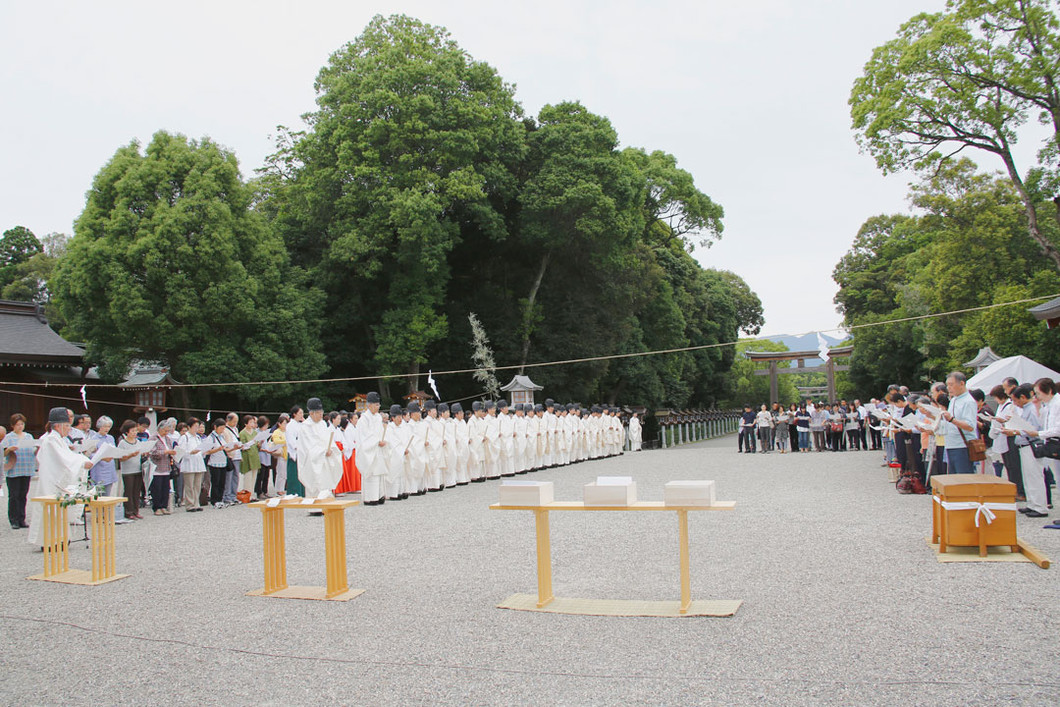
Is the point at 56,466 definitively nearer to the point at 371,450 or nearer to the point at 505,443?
the point at 371,450

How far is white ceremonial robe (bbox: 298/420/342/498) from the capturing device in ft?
36.6

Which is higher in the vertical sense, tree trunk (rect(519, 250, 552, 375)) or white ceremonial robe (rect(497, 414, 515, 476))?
tree trunk (rect(519, 250, 552, 375))

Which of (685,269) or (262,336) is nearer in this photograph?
(262,336)

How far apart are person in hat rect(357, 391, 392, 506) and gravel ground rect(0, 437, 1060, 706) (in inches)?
136

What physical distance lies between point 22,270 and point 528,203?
29.5m

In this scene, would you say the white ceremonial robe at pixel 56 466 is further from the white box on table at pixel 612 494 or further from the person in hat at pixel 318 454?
the white box on table at pixel 612 494

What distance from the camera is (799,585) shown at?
20.2ft

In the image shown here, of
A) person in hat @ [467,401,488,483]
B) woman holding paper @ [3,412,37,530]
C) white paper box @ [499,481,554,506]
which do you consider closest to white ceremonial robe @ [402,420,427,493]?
person in hat @ [467,401,488,483]

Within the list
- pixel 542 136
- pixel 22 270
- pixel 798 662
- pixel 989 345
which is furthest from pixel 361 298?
pixel 798 662

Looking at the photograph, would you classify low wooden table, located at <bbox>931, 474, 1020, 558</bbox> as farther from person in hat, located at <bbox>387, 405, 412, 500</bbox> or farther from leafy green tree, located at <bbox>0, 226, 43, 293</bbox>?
leafy green tree, located at <bbox>0, 226, 43, 293</bbox>

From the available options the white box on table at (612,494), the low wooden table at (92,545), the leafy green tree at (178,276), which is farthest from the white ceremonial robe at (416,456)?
the leafy green tree at (178,276)

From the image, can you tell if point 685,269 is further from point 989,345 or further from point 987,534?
point 987,534

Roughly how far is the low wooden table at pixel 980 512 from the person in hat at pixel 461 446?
1058 centimetres

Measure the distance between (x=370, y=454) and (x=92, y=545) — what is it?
5.56m
